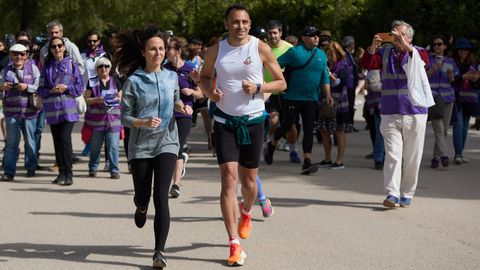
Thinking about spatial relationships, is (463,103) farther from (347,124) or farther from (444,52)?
(347,124)

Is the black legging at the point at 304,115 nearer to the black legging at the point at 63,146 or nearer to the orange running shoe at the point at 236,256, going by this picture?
the black legging at the point at 63,146

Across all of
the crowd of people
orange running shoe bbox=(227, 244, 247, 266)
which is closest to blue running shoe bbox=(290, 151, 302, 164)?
the crowd of people

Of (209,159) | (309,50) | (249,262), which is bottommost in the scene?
(209,159)

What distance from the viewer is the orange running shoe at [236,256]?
A: 735 cm

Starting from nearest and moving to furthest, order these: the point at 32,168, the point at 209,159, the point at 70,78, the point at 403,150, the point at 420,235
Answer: the point at 420,235
the point at 403,150
the point at 70,78
the point at 32,168
the point at 209,159

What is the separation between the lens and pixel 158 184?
293 inches

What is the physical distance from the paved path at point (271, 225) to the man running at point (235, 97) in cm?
61

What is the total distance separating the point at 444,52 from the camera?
14.6 m

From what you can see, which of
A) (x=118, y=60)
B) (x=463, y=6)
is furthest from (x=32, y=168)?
(x=463, y=6)

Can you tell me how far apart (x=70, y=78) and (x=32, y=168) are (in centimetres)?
159

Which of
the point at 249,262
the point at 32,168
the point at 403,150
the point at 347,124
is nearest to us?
the point at 249,262

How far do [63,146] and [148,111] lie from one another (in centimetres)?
Result: 465

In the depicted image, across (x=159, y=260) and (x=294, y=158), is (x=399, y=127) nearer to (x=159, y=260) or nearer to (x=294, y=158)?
(x=159, y=260)

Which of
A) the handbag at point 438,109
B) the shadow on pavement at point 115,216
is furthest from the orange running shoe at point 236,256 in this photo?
the handbag at point 438,109
